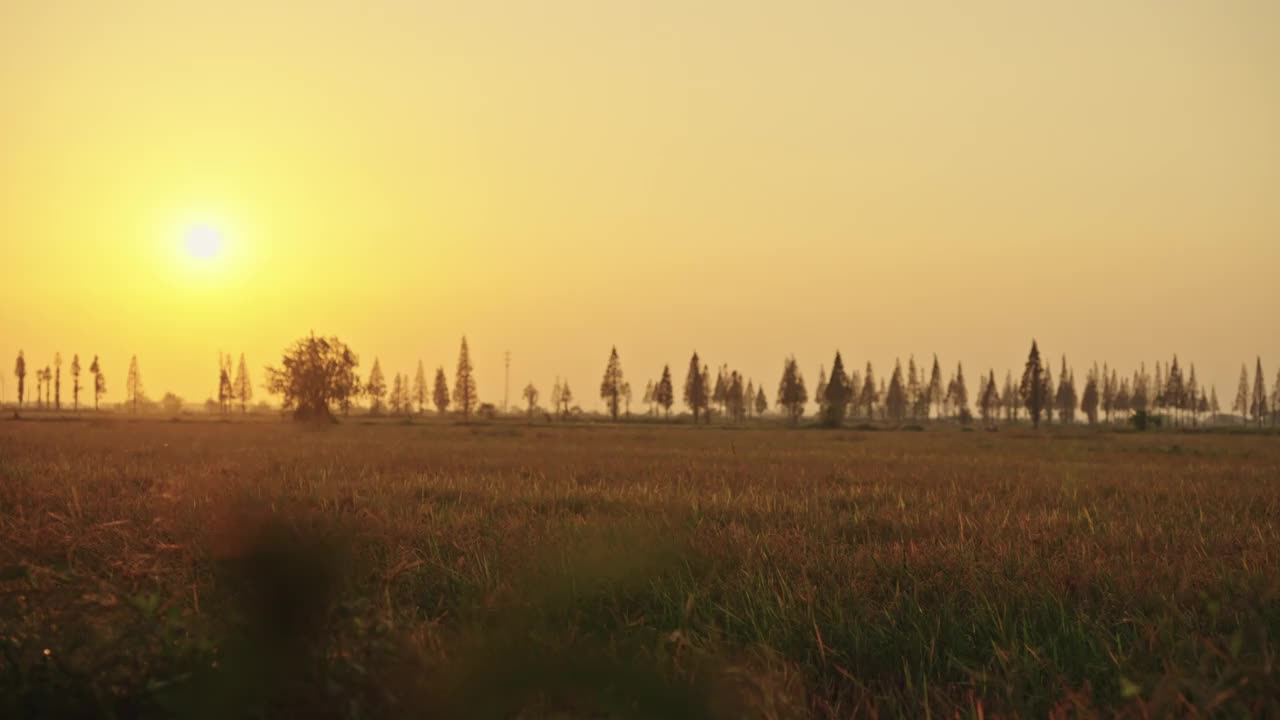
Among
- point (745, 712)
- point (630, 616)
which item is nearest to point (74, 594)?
point (745, 712)

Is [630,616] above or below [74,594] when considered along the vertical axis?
below

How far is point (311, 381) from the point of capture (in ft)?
179

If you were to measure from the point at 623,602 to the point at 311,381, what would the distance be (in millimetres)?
56327

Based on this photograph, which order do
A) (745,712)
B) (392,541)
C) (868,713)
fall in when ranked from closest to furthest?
1. (745,712)
2. (868,713)
3. (392,541)

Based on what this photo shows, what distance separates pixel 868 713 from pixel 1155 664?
4.93ft

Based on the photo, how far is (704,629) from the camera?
3752 mm

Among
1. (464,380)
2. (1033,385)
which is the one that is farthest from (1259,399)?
(464,380)

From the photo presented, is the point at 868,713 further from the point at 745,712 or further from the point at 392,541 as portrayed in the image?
the point at 392,541

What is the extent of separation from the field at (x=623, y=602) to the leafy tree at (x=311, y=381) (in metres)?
48.4

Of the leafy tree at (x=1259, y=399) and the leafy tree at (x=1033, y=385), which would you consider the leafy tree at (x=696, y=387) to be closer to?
the leafy tree at (x=1033, y=385)

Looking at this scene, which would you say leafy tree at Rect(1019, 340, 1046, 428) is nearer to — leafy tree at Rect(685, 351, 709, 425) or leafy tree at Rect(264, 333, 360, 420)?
leafy tree at Rect(685, 351, 709, 425)

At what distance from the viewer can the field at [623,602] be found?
2.21 meters

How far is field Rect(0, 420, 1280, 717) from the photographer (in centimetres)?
221

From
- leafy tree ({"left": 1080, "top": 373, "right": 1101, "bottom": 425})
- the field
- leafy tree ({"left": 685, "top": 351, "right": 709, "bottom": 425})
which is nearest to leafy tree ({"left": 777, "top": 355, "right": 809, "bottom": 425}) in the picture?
leafy tree ({"left": 685, "top": 351, "right": 709, "bottom": 425})
